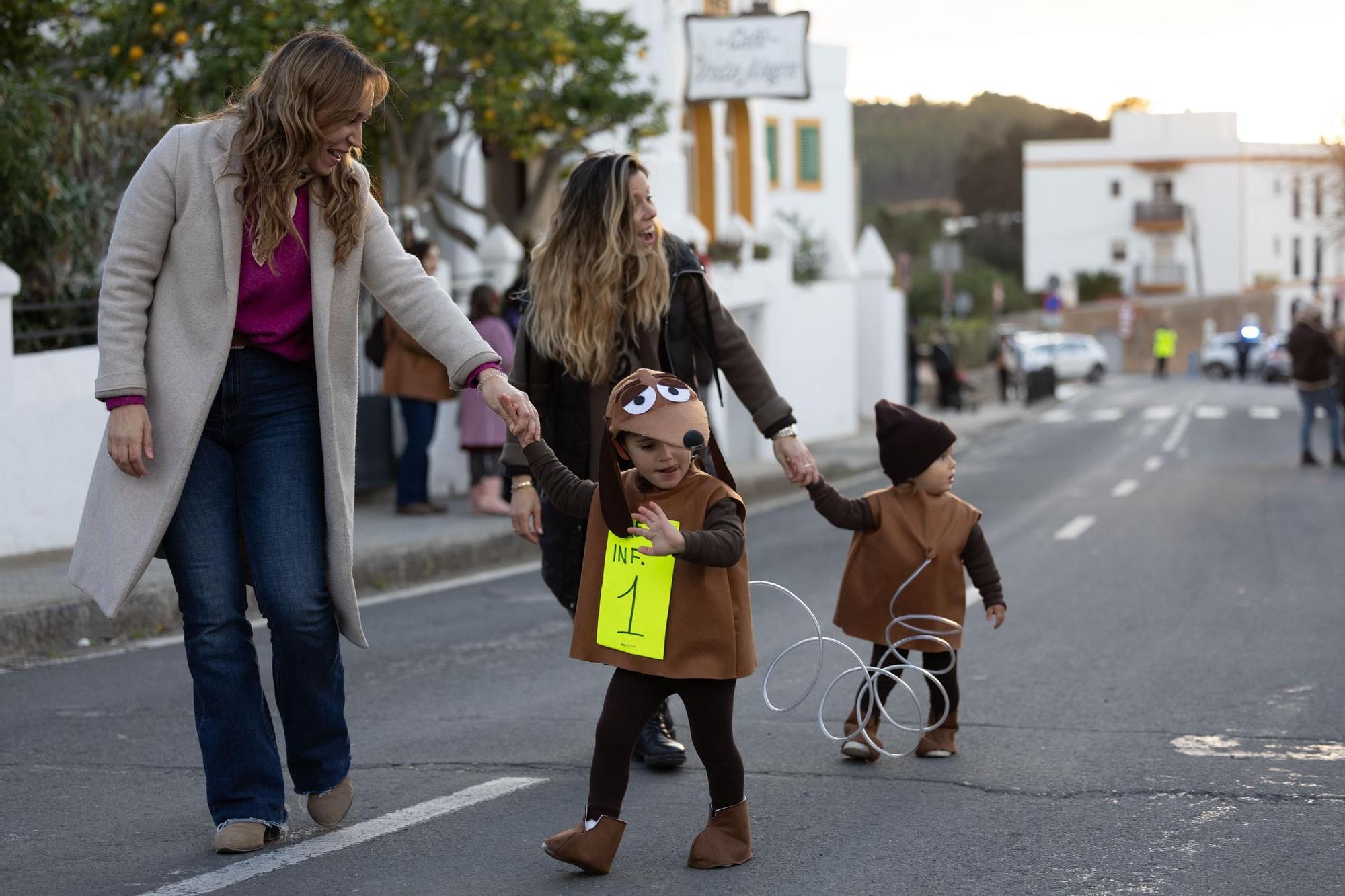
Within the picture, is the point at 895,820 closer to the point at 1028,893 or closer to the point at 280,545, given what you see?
the point at 1028,893

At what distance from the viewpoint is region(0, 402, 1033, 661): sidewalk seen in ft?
28.1

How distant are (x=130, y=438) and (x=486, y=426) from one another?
8.99 meters

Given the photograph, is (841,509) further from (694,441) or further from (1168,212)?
(1168,212)

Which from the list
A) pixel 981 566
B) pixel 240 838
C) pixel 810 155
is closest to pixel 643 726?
pixel 240 838

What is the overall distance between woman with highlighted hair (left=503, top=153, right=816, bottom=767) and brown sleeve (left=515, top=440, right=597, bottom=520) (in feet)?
2.16

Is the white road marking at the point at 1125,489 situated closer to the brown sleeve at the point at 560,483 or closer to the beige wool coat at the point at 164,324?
the brown sleeve at the point at 560,483

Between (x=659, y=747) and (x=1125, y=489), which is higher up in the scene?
(x=659, y=747)

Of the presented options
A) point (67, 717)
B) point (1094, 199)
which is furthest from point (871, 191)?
point (67, 717)

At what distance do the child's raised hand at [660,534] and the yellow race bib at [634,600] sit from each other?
176 millimetres

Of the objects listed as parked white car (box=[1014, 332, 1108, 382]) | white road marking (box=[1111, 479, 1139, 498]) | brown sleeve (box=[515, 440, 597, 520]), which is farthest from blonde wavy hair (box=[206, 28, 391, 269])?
parked white car (box=[1014, 332, 1108, 382])

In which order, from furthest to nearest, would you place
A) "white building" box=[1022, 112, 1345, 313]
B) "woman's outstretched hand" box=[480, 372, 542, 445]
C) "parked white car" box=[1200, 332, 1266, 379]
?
"white building" box=[1022, 112, 1345, 313]
"parked white car" box=[1200, 332, 1266, 379]
"woman's outstretched hand" box=[480, 372, 542, 445]

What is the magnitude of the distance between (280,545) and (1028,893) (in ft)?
6.72

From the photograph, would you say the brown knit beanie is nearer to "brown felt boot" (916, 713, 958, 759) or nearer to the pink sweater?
"brown felt boot" (916, 713, 958, 759)

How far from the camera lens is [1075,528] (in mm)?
13852
